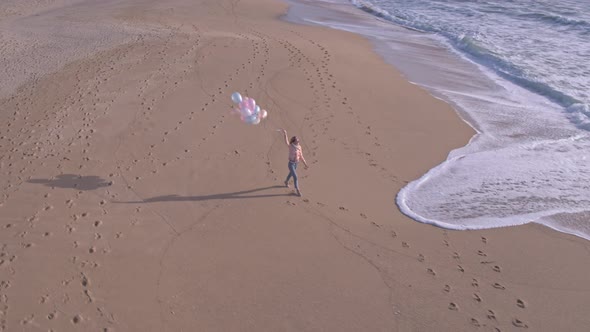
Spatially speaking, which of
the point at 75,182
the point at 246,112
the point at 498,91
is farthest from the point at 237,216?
the point at 498,91

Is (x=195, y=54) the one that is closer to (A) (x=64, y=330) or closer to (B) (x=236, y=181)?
(B) (x=236, y=181)

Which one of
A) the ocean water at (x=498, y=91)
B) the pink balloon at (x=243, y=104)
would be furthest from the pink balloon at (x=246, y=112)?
the ocean water at (x=498, y=91)

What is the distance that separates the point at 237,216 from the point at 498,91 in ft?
36.1

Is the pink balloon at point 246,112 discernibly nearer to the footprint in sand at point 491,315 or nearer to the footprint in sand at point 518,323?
the footprint in sand at point 491,315

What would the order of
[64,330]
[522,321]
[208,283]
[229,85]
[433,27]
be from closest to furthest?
1. [64,330]
2. [522,321]
3. [208,283]
4. [229,85]
5. [433,27]

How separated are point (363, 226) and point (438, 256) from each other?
1482 mm

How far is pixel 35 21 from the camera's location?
21406 millimetres

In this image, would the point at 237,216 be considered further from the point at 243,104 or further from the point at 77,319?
the point at 77,319

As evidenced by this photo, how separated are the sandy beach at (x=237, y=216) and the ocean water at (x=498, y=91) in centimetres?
58

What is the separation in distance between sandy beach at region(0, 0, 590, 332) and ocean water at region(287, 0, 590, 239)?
1.91 feet

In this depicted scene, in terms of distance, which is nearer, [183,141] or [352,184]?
[352,184]

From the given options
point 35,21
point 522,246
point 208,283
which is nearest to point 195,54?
point 35,21

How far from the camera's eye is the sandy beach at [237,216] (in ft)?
23.0

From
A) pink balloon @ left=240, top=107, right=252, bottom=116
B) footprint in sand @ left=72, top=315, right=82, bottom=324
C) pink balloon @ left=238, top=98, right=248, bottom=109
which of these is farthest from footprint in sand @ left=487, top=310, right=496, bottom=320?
footprint in sand @ left=72, top=315, right=82, bottom=324
